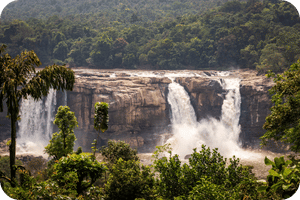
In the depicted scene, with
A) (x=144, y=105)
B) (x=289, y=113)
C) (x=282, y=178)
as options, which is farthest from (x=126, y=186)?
(x=144, y=105)

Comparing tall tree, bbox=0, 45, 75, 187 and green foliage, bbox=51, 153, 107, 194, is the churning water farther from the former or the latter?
tall tree, bbox=0, 45, 75, 187

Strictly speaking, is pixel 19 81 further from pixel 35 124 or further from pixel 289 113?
pixel 35 124

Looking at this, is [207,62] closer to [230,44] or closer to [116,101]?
[230,44]

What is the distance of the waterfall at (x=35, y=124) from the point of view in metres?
33.2

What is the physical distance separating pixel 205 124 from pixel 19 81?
1297 inches

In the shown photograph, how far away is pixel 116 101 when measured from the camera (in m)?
33.5

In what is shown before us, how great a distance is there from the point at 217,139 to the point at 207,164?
29424 mm

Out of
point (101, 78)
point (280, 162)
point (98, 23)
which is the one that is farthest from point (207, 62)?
point (280, 162)

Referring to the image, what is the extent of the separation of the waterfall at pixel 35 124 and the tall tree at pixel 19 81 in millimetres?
28940

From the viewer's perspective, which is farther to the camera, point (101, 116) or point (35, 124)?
point (35, 124)

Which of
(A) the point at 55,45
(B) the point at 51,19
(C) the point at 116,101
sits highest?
(B) the point at 51,19

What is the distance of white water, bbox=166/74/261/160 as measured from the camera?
116 feet

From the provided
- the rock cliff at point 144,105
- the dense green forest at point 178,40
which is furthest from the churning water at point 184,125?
the dense green forest at point 178,40

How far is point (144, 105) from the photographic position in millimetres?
34125
